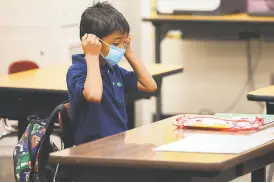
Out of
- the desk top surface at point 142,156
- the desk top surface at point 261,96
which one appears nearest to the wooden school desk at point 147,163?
the desk top surface at point 142,156

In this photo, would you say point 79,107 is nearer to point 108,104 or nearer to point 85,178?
point 108,104

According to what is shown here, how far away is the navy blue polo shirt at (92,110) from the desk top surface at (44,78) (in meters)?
1.00

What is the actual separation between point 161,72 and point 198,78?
2291 millimetres

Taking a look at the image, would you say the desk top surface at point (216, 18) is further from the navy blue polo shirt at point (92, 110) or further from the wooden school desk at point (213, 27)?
the navy blue polo shirt at point (92, 110)

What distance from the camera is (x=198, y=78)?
6906 millimetres

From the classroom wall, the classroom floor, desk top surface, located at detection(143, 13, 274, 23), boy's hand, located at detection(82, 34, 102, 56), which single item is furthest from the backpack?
the classroom wall

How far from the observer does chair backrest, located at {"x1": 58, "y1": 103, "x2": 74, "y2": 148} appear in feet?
9.73

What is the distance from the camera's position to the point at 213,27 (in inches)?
257

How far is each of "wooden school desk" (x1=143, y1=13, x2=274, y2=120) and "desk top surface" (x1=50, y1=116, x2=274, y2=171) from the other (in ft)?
11.6

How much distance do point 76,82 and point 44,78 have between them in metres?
1.56

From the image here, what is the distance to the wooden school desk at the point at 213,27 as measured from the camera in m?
6.04

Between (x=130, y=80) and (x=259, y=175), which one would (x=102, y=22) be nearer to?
(x=130, y=80)

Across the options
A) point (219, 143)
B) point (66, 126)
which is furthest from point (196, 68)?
point (219, 143)

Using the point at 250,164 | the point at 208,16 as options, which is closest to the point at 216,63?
the point at 208,16
